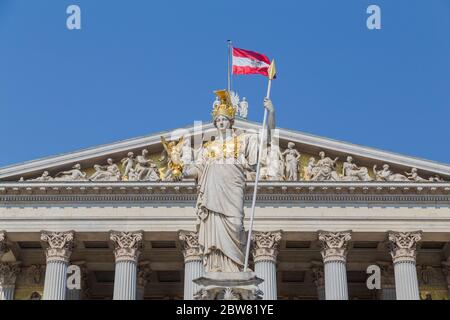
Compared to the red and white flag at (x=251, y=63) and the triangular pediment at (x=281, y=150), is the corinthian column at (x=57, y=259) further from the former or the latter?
the red and white flag at (x=251, y=63)

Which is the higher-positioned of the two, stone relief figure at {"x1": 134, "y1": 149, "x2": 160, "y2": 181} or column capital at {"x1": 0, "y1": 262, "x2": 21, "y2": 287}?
stone relief figure at {"x1": 134, "y1": 149, "x2": 160, "y2": 181}

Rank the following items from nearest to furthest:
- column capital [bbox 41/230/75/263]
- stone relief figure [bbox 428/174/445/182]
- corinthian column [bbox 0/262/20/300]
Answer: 1. column capital [bbox 41/230/75/263]
2. stone relief figure [bbox 428/174/445/182]
3. corinthian column [bbox 0/262/20/300]

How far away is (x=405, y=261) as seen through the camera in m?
40.5

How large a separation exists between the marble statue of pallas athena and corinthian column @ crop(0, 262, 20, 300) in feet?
110

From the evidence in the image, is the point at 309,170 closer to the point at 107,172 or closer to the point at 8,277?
the point at 107,172

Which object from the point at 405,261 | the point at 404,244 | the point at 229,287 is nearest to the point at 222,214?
the point at 229,287

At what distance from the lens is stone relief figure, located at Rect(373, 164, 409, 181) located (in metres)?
42.4

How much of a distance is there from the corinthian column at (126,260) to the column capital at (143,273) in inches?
95.2

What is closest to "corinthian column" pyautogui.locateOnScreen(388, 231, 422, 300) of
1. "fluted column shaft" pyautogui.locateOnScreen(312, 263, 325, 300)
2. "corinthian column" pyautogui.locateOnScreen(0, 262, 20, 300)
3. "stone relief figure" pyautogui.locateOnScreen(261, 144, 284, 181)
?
"fluted column shaft" pyautogui.locateOnScreen(312, 263, 325, 300)

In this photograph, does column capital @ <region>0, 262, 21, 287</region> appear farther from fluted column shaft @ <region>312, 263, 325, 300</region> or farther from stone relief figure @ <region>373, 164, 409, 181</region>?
stone relief figure @ <region>373, 164, 409, 181</region>

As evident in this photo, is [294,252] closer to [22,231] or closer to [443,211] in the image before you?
[443,211]

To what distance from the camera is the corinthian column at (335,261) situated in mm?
39781

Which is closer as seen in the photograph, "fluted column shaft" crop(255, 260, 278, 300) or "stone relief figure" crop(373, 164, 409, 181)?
"fluted column shaft" crop(255, 260, 278, 300)
